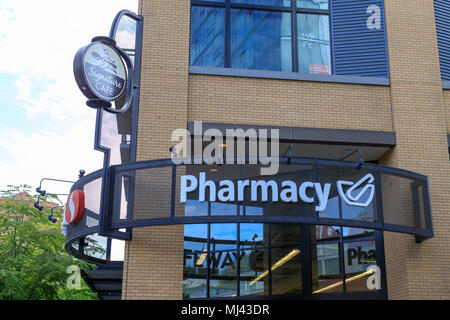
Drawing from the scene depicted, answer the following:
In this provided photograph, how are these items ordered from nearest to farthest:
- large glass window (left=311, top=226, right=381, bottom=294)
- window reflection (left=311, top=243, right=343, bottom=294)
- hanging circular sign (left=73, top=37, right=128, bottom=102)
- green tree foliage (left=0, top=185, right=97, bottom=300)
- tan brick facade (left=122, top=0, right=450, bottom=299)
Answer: hanging circular sign (left=73, top=37, right=128, bottom=102)
tan brick facade (left=122, top=0, right=450, bottom=299)
large glass window (left=311, top=226, right=381, bottom=294)
window reflection (left=311, top=243, right=343, bottom=294)
green tree foliage (left=0, top=185, right=97, bottom=300)

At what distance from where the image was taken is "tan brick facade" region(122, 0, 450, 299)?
14203mm

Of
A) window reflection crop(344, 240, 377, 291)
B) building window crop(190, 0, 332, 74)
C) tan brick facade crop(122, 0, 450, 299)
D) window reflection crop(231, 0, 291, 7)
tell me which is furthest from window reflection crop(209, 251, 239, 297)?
window reflection crop(231, 0, 291, 7)

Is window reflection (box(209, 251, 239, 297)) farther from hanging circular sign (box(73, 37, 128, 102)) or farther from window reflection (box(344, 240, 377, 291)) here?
hanging circular sign (box(73, 37, 128, 102))

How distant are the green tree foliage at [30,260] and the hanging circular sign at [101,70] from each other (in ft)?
23.4

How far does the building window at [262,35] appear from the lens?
15.9m

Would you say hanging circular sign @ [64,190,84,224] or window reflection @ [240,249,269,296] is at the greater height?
hanging circular sign @ [64,190,84,224]

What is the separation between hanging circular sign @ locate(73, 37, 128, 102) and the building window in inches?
108

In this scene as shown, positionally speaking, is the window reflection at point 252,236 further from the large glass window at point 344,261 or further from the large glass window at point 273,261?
the large glass window at point 344,261

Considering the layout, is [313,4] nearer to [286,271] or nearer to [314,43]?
[314,43]

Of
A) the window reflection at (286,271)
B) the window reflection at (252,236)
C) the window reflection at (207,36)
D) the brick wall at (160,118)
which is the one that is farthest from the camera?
the window reflection at (252,236)

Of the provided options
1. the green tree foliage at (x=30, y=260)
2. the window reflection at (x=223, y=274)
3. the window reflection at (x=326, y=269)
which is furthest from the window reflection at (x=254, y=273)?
→ the green tree foliage at (x=30, y=260)
